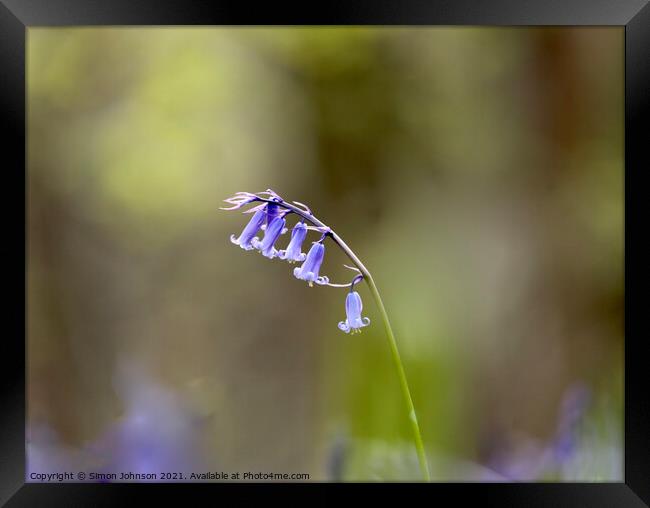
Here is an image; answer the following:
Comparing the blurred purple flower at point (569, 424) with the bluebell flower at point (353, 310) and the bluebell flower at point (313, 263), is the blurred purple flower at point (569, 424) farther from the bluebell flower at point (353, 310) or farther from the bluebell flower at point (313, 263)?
the bluebell flower at point (313, 263)

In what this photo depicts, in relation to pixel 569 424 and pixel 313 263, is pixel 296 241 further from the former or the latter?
pixel 569 424

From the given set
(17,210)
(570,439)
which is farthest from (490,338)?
(17,210)

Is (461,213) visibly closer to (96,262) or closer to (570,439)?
(570,439)

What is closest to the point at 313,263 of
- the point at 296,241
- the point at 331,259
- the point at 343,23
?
the point at 296,241

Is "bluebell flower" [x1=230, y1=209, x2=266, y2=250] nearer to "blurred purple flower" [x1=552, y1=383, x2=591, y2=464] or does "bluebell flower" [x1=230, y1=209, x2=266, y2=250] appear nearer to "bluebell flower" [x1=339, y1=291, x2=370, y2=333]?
"bluebell flower" [x1=339, y1=291, x2=370, y2=333]

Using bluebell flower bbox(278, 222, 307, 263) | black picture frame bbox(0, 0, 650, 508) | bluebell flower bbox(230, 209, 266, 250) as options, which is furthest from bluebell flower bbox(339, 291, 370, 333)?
black picture frame bbox(0, 0, 650, 508)

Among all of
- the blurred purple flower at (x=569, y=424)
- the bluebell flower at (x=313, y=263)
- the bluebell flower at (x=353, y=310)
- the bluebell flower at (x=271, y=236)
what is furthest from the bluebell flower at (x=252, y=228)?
the blurred purple flower at (x=569, y=424)

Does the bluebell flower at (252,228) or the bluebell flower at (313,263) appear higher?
the bluebell flower at (252,228)
